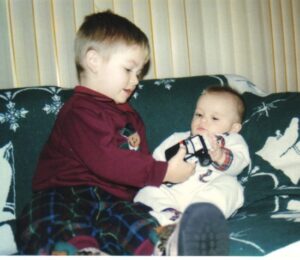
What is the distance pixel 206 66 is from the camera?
191cm

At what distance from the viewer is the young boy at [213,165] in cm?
122

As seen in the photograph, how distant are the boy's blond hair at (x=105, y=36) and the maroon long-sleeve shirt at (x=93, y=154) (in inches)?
6.1

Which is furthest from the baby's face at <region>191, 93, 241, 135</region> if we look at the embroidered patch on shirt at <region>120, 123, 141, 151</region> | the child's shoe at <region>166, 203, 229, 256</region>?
the child's shoe at <region>166, 203, 229, 256</region>

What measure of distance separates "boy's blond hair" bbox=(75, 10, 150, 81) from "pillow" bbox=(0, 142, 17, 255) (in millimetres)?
398

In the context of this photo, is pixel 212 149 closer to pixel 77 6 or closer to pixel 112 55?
pixel 112 55

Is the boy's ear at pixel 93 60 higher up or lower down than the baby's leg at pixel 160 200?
higher up

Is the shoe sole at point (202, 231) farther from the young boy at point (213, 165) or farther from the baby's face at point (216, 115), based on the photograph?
the baby's face at point (216, 115)

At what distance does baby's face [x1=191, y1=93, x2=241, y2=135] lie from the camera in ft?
4.62

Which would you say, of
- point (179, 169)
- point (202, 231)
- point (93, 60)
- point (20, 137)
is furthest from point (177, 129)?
point (202, 231)

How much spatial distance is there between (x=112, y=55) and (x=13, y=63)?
1.97 ft

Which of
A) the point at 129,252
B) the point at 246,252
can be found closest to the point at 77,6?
the point at 129,252

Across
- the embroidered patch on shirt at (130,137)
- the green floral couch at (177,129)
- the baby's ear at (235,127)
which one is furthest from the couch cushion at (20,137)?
the baby's ear at (235,127)

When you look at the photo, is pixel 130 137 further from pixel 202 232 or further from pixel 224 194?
pixel 202 232

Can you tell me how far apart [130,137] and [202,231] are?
596 mm
